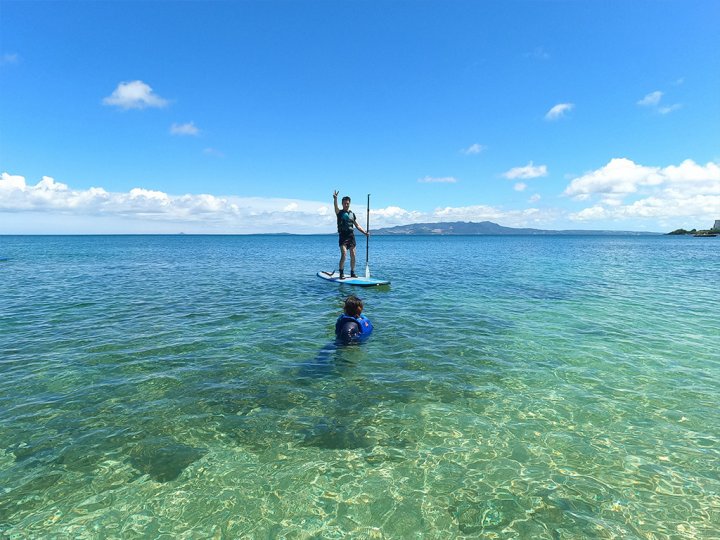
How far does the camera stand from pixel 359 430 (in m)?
7.26

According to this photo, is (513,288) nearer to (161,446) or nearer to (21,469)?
Answer: (161,446)

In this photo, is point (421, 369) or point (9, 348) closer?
point (421, 369)

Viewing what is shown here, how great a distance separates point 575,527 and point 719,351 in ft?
37.8

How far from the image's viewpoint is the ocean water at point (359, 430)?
16.8 feet

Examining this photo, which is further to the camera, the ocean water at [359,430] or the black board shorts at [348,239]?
the black board shorts at [348,239]

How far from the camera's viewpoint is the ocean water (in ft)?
16.8

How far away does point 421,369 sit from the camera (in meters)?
10.4

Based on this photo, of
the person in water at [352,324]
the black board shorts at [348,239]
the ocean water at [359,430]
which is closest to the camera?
the ocean water at [359,430]

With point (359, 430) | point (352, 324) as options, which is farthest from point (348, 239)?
point (359, 430)

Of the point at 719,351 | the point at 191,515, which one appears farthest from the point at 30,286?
the point at 719,351

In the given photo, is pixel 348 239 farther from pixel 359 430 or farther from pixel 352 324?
pixel 359 430

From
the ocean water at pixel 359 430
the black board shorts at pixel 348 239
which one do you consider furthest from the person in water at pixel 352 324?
the black board shorts at pixel 348 239

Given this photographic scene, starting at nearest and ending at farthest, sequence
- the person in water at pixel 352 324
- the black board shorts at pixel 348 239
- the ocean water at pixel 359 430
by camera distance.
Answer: the ocean water at pixel 359 430 < the person in water at pixel 352 324 < the black board shorts at pixel 348 239

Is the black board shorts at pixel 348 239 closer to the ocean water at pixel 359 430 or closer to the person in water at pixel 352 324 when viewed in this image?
the ocean water at pixel 359 430
